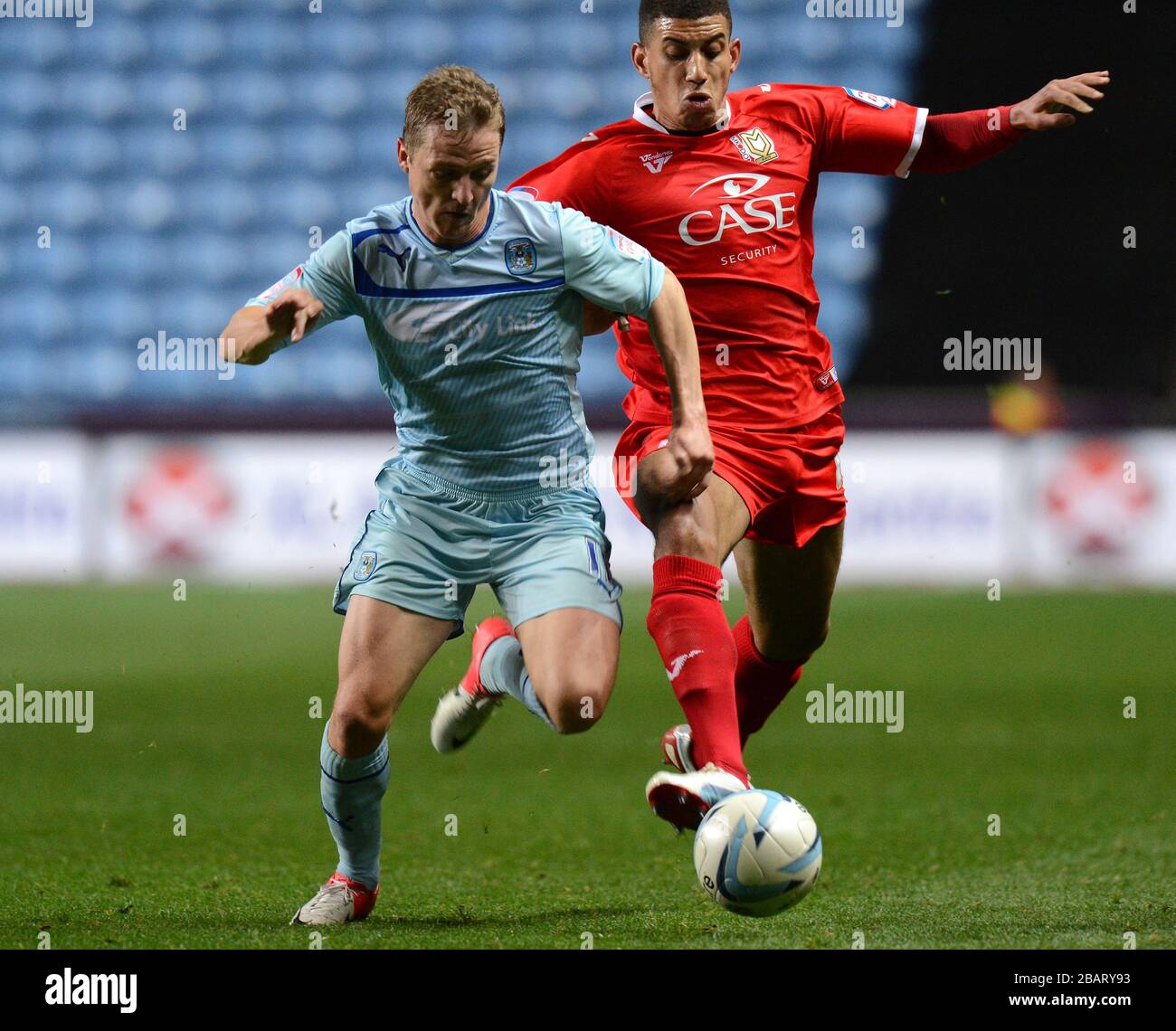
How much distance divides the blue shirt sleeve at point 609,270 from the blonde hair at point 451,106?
31 cm

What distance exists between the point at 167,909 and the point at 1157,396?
36.9 feet

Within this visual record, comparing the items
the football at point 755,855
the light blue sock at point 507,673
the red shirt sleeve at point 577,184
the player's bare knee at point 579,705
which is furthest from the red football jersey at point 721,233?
the football at point 755,855

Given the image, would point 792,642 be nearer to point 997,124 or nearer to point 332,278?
point 997,124

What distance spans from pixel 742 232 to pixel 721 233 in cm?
5

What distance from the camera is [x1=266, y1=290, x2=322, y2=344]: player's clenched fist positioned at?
137 inches

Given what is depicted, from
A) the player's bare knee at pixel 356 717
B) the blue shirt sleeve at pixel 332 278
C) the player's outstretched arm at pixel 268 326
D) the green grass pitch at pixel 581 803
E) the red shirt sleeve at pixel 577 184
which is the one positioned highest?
the red shirt sleeve at pixel 577 184

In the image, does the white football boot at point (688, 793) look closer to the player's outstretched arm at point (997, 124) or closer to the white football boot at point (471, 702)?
the white football boot at point (471, 702)

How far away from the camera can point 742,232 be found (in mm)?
4238

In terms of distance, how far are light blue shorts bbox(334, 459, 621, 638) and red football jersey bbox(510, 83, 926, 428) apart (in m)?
0.44

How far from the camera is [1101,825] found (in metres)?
5.16

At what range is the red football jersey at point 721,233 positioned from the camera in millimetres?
4227

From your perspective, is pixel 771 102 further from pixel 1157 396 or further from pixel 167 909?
pixel 1157 396

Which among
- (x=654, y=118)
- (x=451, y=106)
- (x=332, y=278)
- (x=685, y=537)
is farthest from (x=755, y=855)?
(x=654, y=118)

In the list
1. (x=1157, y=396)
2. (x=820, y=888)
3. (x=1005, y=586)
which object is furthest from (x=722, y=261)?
(x=1157, y=396)
